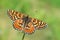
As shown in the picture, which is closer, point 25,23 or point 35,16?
point 25,23

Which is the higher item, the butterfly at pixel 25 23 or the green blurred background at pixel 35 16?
the butterfly at pixel 25 23

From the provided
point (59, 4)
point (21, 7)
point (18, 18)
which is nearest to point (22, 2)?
point (21, 7)

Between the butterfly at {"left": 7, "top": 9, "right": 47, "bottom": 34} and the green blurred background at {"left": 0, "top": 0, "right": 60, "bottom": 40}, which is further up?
the butterfly at {"left": 7, "top": 9, "right": 47, "bottom": 34}

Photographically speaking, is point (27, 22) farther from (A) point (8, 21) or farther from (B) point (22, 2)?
(B) point (22, 2)

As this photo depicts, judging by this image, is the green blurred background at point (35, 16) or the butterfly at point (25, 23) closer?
the butterfly at point (25, 23)

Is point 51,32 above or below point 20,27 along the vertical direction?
below

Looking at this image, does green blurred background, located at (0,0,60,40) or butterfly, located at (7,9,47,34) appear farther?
green blurred background, located at (0,0,60,40)

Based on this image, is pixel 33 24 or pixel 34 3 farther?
pixel 34 3

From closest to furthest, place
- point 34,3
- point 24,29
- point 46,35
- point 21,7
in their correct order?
1. point 24,29
2. point 46,35
3. point 21,7
4. point 34,3
